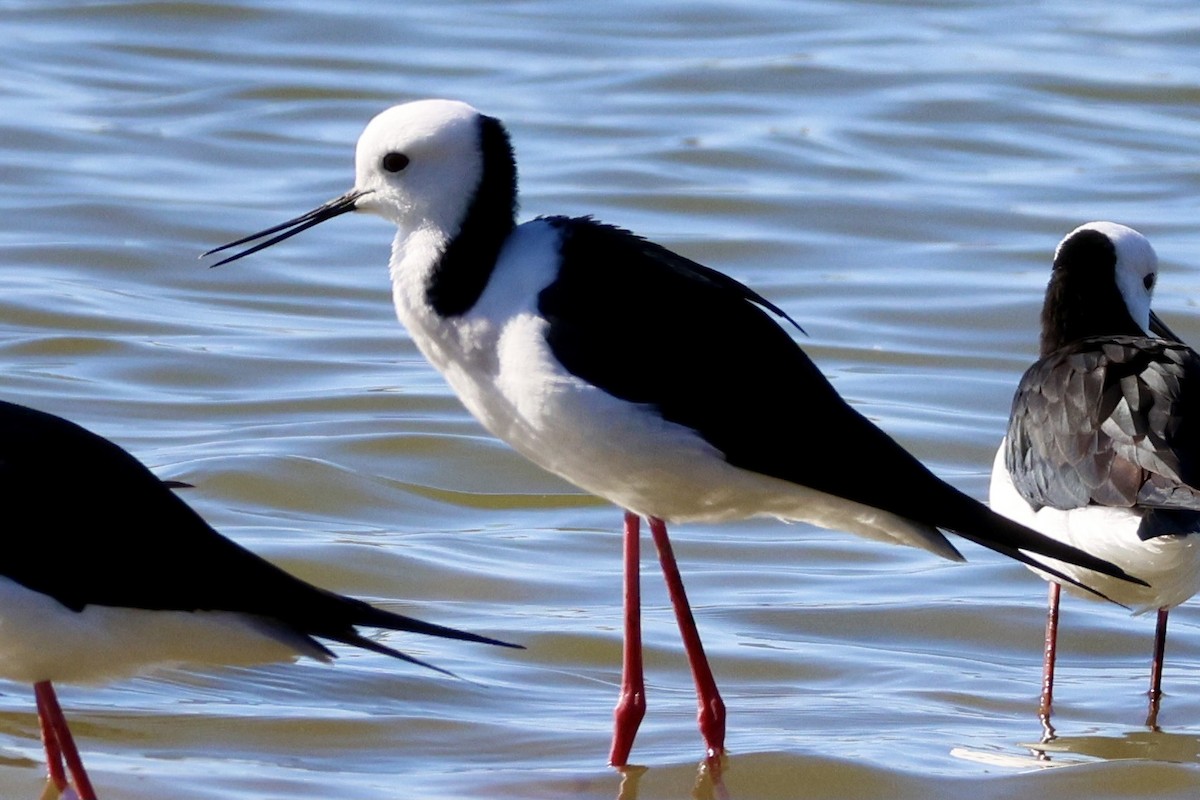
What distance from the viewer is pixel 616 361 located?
5.14 meters

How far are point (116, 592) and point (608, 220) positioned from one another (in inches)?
299

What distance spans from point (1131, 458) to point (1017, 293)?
538cm

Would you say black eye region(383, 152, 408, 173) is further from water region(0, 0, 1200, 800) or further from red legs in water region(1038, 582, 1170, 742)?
red legs in water region(1038, 582, 1170, 742)

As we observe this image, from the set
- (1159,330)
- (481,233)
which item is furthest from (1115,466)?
(481,233)

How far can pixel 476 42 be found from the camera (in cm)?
1614

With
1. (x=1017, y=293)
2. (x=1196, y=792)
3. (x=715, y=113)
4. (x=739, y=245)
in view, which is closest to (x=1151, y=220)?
(x=1017, y=293)

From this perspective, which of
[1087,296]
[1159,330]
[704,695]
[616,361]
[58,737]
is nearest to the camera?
[58,737]

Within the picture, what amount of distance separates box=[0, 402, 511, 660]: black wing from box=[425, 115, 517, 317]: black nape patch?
2.47 feet

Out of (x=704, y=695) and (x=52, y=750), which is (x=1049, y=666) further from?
(x=52, y=750)

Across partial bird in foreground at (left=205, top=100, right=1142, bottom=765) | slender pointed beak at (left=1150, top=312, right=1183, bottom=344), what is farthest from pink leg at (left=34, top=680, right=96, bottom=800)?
slender pointed beak at (left=1150, top=312, right=1183, bottom=344)

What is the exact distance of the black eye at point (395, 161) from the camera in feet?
17.5

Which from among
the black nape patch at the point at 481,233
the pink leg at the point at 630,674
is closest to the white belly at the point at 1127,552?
the pink leg at the point at 630,674

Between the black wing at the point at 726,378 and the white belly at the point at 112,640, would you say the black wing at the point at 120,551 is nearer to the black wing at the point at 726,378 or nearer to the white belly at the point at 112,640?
the white belly at the point at 112,640

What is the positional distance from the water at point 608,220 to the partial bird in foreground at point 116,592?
8 centimetres
